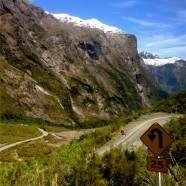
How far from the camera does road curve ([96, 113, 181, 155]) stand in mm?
35741

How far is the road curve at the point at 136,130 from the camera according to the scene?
117ft

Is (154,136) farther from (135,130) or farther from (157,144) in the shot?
(135,130)

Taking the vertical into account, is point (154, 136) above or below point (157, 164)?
above

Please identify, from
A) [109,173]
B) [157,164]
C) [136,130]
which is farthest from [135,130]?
[157,164]

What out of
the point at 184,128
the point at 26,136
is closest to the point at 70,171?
the point at 184,128

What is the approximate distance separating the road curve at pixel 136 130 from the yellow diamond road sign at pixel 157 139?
66.6 feet

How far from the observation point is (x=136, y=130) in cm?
4181

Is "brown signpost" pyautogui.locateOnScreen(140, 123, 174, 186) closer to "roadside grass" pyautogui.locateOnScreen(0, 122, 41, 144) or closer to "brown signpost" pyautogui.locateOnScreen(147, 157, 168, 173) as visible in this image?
"brown signpost" pyautogui.locateOnScreen(147, 157, 168, 173)

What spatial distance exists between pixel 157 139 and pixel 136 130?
95.3 feet

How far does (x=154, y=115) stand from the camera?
49.4 metres

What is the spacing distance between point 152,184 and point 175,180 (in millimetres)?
1215

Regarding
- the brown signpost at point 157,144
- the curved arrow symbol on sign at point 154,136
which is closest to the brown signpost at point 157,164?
the brown signpost at point 157,144

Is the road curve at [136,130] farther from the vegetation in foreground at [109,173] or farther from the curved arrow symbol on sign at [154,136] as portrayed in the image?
the curved arrow symbol on sign at [154,136]

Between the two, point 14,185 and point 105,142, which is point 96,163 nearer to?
point 14,185
